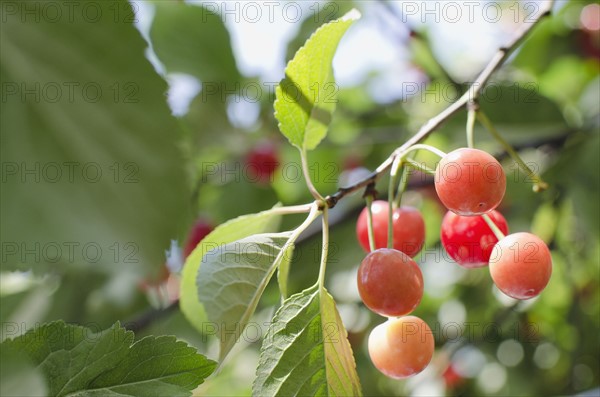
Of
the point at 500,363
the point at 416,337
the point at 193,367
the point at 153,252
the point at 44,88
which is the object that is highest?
the point at 44,88

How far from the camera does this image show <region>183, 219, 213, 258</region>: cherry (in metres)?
1.93

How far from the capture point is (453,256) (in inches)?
47.1

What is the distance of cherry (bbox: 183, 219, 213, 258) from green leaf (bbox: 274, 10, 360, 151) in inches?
31.5

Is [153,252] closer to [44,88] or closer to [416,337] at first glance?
[44,88]

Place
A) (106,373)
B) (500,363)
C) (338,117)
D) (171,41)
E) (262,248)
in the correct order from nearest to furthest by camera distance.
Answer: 1. (106,373)
2. (262,248)
3. (171,41)
4. (500,363)
5. (338,117)

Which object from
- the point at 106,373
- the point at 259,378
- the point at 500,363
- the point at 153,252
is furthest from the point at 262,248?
the point at 500,363

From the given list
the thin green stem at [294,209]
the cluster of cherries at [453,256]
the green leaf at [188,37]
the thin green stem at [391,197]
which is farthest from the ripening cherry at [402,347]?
the green leaf at [188,37]

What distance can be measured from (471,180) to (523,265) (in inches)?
7.4

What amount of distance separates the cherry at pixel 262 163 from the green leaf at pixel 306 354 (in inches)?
51.8

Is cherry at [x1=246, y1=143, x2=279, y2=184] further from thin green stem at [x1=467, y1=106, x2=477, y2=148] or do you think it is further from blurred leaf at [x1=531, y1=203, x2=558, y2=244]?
thin green stem at [x1=467, y1=106, x2=477, y2=148]

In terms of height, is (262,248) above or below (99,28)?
below

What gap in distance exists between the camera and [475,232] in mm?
1178

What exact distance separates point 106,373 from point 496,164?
650 millimetres

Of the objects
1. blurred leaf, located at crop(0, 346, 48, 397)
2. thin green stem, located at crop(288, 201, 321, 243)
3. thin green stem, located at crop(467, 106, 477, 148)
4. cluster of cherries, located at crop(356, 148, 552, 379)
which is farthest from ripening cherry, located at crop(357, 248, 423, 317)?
blurred leaf, located at crop(0, 346, 48, 397)
